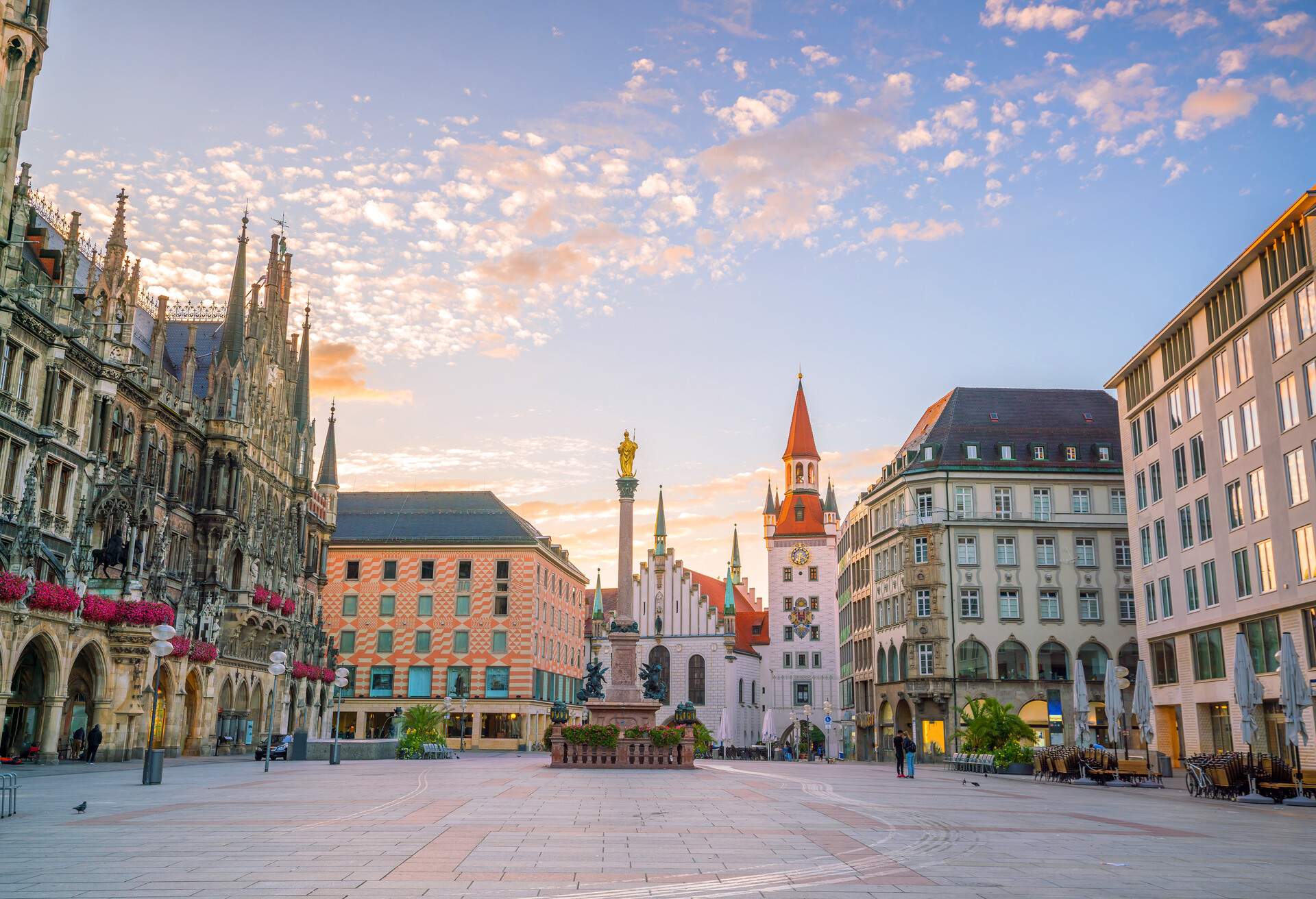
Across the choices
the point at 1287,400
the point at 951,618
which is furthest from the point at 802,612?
the point at 1287,400

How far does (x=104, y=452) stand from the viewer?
40281mm

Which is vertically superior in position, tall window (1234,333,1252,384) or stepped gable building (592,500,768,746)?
tall window (1234,333,1252,384)

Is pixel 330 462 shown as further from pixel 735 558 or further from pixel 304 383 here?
pixel 735 558

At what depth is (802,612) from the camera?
112 metres

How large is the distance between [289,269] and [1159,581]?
50.5 metres

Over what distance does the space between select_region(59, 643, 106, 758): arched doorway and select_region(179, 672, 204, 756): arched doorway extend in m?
8.25

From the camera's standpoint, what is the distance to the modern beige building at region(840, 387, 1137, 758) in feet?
217

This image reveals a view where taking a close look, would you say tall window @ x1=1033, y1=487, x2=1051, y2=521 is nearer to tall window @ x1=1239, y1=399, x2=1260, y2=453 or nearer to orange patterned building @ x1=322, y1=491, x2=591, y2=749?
tall window @ x1=1239, y1=399, x2=1260, y2=453

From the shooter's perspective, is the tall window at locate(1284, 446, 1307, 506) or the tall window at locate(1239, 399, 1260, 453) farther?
the tall window at locate(1239, 399, 1260, 453)

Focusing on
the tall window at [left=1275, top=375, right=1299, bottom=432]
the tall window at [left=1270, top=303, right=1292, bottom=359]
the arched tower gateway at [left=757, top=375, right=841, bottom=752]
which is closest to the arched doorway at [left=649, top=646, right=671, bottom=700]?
the arched tower gateway at [left=757, top=375, right=841, bottom=752]

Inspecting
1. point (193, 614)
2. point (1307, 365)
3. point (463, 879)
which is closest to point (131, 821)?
point (463, 879)

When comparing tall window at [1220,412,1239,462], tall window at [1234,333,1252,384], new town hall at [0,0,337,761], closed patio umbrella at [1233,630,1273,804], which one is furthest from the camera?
tall window at [1220,412,1239,462]

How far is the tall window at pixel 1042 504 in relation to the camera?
227 feet

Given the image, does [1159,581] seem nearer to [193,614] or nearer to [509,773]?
[509,773]
